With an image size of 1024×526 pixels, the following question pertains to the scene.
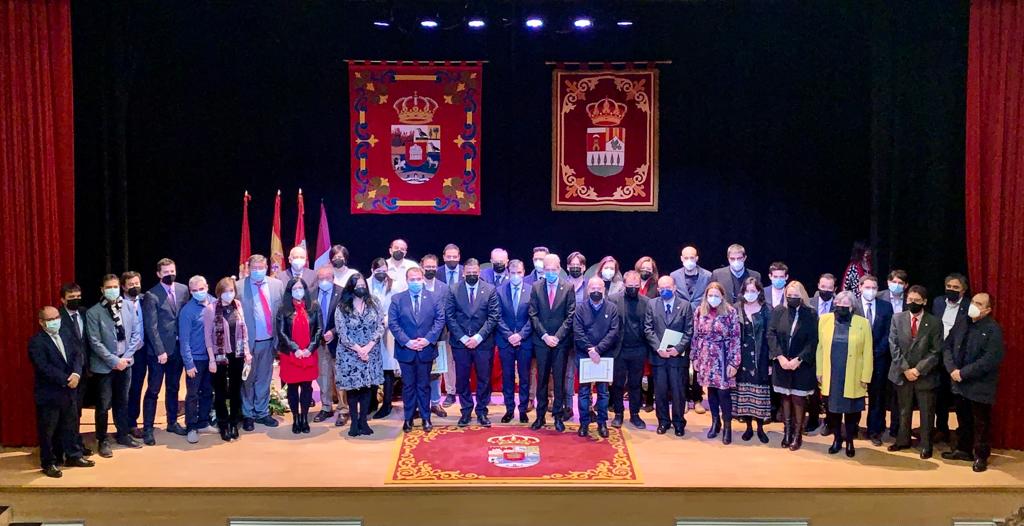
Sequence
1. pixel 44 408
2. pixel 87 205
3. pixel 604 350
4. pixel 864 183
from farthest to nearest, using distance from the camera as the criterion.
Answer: pixel 864 183, pixel 87 205, pixel 604 350, pixel 44 408

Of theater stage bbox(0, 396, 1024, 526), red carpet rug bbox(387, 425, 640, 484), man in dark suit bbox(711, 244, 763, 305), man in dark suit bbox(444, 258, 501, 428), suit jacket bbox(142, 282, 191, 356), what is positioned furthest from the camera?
man in dark suit bbox(711, 244, 763, 305)

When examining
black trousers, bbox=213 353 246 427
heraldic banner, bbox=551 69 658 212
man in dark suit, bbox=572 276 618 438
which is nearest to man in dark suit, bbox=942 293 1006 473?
man in dark suit, bbox=572 276 618 438

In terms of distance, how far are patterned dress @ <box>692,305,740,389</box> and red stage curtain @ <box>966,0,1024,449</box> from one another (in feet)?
7.48

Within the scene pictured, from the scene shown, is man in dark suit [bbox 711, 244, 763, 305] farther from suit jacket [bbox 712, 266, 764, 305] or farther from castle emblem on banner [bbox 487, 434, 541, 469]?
castle emblem on banner [bbox 487, 434, 541, 469]

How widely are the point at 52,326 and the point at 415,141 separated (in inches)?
187

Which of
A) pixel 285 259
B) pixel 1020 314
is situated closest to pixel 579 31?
pixel 285 259

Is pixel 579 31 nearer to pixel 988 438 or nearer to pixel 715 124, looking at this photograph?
pixel 715 124

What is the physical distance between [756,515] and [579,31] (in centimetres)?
598

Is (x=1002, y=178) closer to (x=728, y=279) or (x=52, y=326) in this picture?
(x=728, y=279)

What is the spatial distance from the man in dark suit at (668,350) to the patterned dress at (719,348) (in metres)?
0.20

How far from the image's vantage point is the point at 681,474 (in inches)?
280

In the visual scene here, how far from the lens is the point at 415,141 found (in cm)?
1077

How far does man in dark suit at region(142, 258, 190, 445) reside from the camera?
783 centimetres

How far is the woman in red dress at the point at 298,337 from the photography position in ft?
26.2
